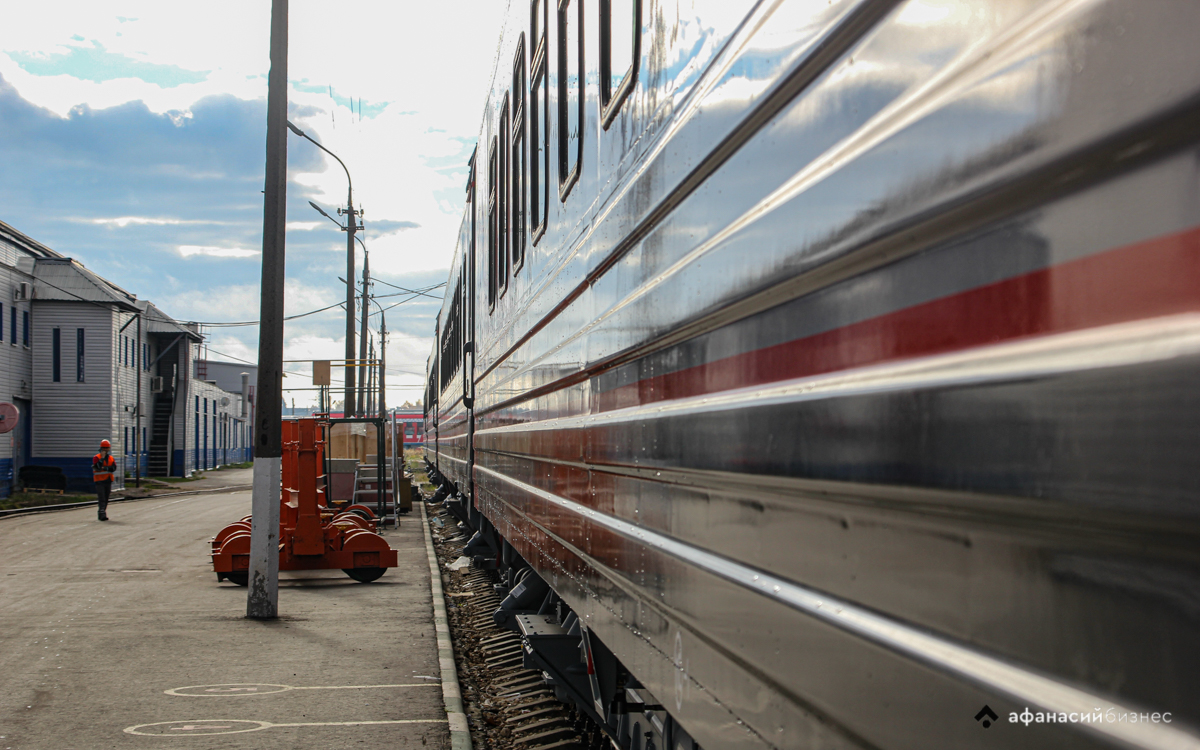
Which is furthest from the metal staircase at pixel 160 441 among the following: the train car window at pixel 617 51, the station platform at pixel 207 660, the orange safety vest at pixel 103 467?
the train car window at pixel 617 51

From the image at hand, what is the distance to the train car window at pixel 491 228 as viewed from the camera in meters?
7.04

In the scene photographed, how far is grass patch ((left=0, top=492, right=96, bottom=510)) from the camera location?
87.1 ft

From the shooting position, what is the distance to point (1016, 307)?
1.12 m

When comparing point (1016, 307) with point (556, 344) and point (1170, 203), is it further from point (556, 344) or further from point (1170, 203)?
point (556, 344)

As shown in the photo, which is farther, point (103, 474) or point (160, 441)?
point (160, 441)

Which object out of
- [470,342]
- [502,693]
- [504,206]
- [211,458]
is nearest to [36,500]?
[470,342]

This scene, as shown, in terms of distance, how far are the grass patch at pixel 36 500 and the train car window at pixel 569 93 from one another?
2562 centimetres

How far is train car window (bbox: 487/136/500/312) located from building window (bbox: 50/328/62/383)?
33048mm

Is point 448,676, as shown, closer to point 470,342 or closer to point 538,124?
point 470,342

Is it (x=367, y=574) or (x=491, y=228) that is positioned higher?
(x=491, y=228)

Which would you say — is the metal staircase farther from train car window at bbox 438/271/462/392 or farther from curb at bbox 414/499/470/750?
curb at bbox 414/499/470/750

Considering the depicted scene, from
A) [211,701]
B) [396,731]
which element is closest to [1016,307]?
[396,731]

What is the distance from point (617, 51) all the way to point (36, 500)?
29.6m

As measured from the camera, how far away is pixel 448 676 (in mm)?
7137
